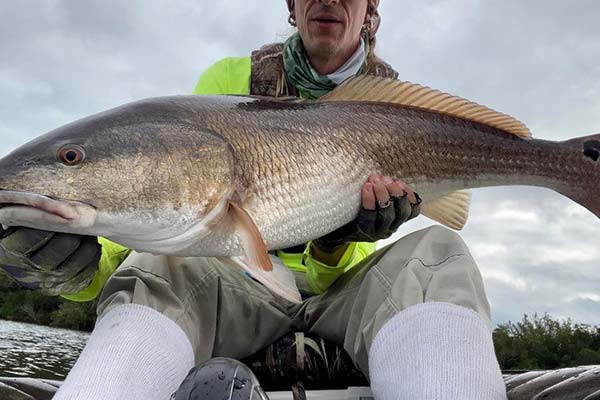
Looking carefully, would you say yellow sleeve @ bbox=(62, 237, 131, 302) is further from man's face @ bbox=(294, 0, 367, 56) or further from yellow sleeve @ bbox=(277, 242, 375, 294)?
man's face @ bbox=(294, 0, 367, 56)

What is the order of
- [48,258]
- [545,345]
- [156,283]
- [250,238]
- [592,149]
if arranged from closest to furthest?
[48,258], [250,238], [156,283], [592,149], [545,345]

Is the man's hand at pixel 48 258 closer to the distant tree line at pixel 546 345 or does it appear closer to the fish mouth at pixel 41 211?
the fish mouth at pixel 41 211

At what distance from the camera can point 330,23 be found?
3.96 m

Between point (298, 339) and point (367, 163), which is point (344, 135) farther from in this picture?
point (298, 339)

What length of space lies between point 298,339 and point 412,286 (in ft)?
2.92

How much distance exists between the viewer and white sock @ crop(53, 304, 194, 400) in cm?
235

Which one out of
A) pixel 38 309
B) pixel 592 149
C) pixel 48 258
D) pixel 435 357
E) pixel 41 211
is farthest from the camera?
pixel 38 309

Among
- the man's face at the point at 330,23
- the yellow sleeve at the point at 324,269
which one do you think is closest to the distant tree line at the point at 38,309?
the man's face at the point at 330,23

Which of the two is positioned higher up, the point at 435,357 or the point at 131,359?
the point at 131,359

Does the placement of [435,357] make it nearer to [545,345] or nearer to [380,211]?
[380,211]

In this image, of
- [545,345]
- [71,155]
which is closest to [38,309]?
[545,345]

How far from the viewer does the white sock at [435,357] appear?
236 centimetres

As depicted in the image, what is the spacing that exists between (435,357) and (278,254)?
64.3 inches

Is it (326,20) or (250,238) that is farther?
(326,20)
